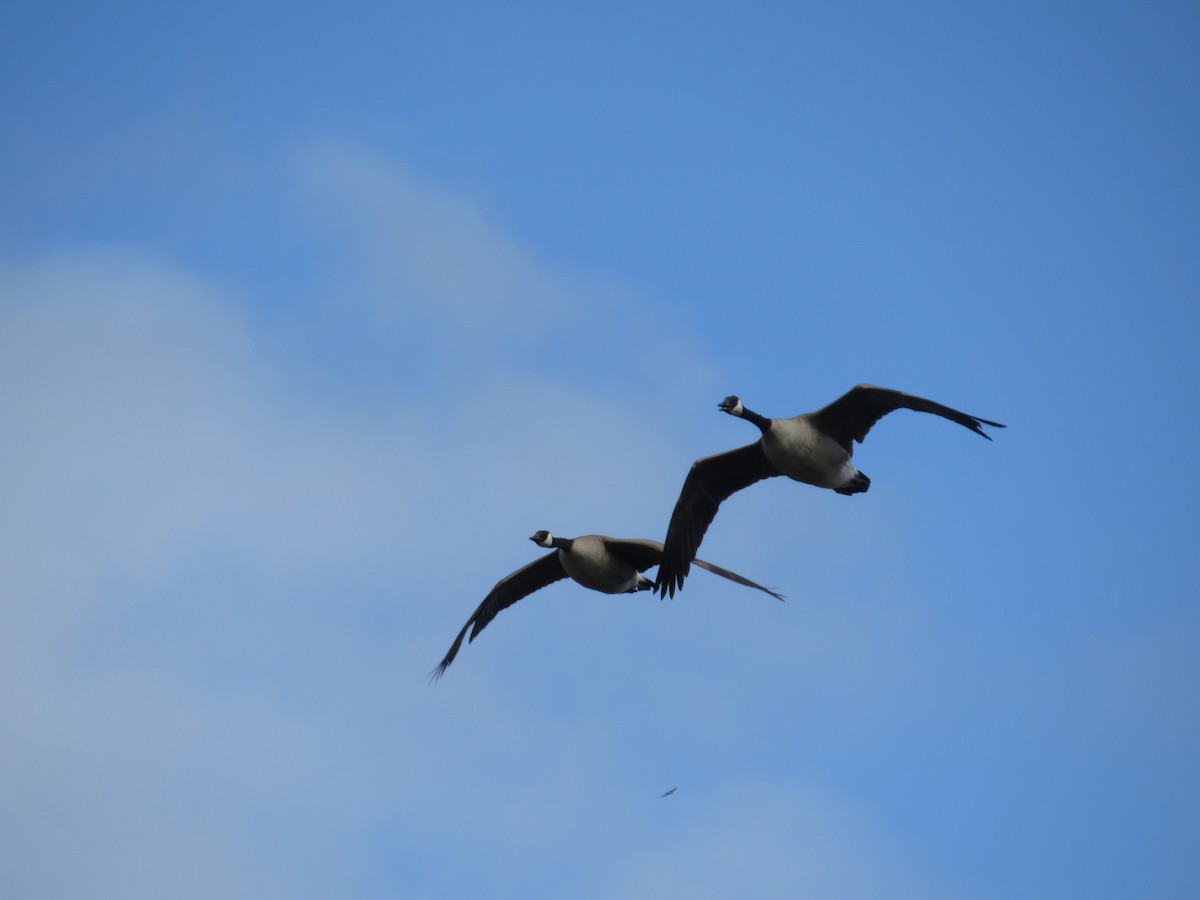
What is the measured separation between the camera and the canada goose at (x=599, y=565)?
23.2m

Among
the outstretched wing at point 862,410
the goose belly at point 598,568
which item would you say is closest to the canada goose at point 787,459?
the outstretched wing at point 862,410

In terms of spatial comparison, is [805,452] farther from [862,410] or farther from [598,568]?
[598,568]

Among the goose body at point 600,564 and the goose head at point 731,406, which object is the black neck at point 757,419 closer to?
the goose head at point 731,406

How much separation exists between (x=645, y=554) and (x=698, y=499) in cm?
140

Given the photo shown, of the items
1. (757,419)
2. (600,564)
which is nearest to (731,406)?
(757,419)

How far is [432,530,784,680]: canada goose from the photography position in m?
23.2

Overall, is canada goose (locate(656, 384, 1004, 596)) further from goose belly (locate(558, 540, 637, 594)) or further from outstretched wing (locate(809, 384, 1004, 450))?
goose belly (locate(558, 540, 637, 594))

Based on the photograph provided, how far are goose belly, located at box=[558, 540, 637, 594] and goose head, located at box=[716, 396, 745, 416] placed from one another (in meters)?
3.05

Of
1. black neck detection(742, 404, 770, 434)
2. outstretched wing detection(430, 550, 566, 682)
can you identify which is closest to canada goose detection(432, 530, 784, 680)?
outstretched wing detection(430, 550, 566, 682)

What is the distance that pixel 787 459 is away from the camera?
21094 mm

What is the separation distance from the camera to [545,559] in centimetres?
2484

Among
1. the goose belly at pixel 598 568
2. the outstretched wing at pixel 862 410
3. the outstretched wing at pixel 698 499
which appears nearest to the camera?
the outstretched wing at pixel 862 410

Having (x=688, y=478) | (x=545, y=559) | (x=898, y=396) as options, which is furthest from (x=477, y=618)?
(x=898, y=396)

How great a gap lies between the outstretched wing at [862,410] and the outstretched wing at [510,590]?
5737 millimetres
